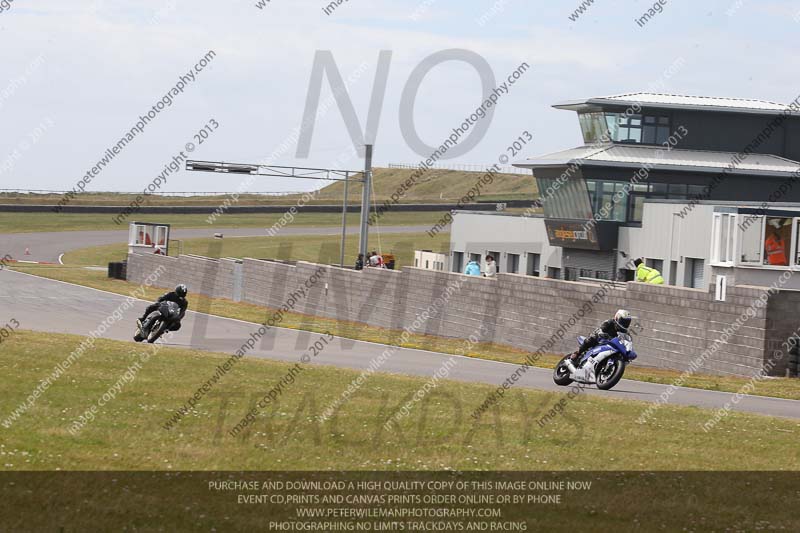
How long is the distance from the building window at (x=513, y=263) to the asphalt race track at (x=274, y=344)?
17996mm

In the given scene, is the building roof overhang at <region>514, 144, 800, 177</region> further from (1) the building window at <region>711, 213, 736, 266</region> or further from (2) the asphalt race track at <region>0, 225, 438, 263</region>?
(2) the asphalt race track at <region>0, 225, 438, 263</region>

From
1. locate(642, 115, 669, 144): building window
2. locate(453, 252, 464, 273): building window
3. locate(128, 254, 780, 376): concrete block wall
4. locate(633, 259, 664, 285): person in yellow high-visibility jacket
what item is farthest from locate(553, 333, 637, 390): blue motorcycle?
locate(453, 252, 464, 273): building window

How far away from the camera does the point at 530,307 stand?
31.2 m

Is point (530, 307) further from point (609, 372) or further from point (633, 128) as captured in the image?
point (633, 128)

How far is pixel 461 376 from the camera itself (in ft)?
68.9

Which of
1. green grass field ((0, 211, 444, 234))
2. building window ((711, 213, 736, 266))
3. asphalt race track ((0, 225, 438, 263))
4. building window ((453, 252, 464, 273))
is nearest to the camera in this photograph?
building window ((711, 213, 736, 266))

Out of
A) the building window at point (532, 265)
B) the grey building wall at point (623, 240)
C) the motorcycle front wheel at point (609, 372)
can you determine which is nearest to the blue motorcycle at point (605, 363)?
the motorcycle front wheel at point (609, 372)

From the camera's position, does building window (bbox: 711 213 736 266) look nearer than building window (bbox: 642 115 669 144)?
Yes

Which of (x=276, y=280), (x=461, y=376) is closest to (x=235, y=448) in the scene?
(x=461, y=376)

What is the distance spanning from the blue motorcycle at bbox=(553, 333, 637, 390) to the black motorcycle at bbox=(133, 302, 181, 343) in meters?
9.39

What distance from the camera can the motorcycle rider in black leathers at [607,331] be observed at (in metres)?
19.0

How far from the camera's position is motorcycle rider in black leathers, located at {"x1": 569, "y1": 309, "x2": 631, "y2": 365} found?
19.0m

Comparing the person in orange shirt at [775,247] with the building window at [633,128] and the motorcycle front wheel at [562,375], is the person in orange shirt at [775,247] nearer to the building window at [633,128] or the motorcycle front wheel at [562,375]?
the motorcycle front wheel at [562,375]
